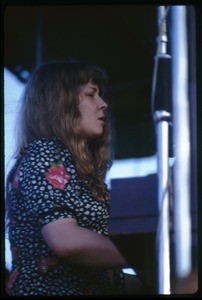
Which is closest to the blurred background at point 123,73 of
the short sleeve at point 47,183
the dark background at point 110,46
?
the dark background at point 110,46

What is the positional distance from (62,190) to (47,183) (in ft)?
0.15

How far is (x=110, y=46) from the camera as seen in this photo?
218cm

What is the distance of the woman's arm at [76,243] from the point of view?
1.97 metres

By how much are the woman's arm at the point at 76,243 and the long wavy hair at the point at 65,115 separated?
5.6 inches

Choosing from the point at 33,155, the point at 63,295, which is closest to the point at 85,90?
the point at 33,155

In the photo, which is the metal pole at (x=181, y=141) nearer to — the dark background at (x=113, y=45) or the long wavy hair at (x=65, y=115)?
the dark background at (x=113, y=45)

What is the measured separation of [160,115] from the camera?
2.12 m

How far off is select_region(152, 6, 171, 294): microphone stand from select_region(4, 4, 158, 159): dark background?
2 centimetres

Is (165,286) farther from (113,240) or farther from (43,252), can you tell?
(43,252)

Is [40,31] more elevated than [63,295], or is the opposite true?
[40,31]

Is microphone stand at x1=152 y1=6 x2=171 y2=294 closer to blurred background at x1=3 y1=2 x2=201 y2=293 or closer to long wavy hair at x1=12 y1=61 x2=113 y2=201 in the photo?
blurred background at x1=3 y1=2 x2=201 y2=293

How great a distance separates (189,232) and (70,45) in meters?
0.66

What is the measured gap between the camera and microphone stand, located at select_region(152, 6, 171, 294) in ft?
6.82

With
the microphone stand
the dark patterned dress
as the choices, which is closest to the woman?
the dark patterned dress
